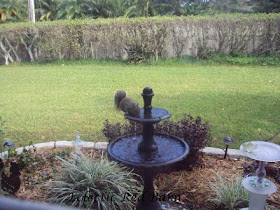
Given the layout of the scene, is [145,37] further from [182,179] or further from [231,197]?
[231,197]

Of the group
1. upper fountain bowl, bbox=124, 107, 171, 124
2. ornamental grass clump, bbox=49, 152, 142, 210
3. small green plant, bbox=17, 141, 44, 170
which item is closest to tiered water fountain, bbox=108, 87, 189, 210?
upper fountain bowl, bbox=124, 107, 171, 124

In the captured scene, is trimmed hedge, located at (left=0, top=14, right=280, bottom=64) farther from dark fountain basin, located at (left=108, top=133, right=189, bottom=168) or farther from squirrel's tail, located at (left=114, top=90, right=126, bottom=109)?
→ squirrel's tail, located at (left=114, top=90, right=126, bottom=109)

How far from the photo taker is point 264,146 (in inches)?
93.6

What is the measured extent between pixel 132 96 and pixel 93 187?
3984 millimetres

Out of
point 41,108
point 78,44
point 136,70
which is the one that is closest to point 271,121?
point 41,108

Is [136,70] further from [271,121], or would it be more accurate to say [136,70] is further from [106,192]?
[106,192]

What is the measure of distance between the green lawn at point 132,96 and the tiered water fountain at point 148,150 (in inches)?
67.2

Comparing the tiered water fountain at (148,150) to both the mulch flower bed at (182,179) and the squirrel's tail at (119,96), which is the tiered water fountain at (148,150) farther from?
the mulch flower bed at (182,179)

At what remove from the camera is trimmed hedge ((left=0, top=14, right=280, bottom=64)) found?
11.0 metres

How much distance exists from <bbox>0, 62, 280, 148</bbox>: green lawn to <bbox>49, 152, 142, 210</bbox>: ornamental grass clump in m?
1.58

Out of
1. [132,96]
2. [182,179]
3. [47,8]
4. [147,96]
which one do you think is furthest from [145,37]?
[47,8]

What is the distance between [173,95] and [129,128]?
3.21 meters

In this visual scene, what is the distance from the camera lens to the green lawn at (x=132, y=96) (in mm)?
4734

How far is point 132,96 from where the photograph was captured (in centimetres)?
650
